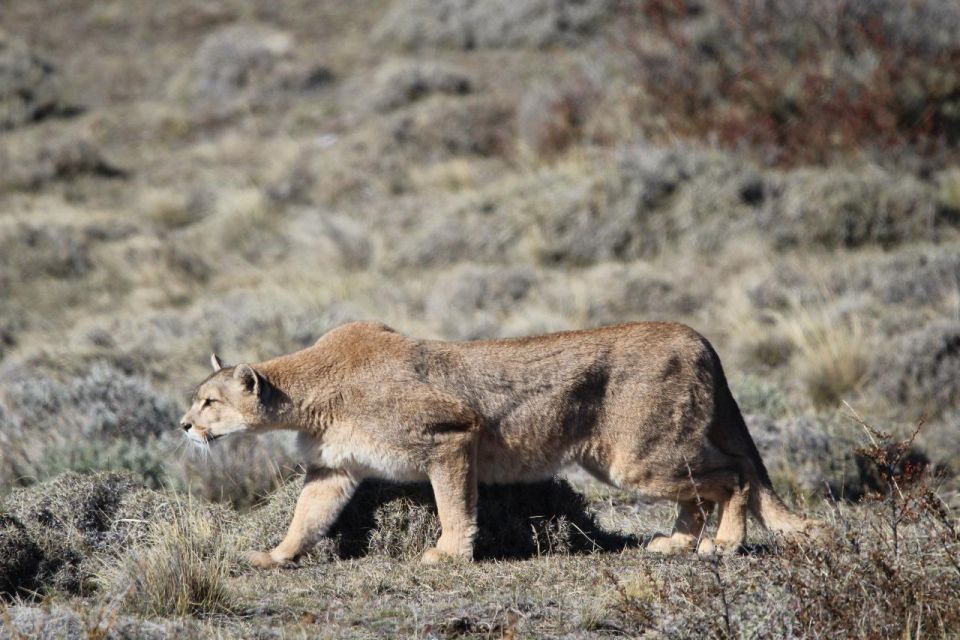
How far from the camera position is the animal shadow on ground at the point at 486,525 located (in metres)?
7.41

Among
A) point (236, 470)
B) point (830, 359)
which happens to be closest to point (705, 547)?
point (236, 470)

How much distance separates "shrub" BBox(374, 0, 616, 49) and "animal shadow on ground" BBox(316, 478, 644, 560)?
20736mm

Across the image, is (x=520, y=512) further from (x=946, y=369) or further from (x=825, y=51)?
(x=825, y=51)

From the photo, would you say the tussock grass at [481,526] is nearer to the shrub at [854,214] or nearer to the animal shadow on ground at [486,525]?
the animal shadow on ground at [486,525]

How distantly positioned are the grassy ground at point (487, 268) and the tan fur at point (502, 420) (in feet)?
1.31

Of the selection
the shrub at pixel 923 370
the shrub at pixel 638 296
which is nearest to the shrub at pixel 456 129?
the shrub at pixel 638 296

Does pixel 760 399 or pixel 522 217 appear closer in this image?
pixel 760 399

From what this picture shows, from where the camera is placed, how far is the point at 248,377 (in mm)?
7258

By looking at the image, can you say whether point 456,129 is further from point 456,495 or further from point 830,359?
point 456,495

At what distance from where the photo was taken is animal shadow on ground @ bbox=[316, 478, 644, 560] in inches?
292

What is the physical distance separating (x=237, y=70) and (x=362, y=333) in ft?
74.0

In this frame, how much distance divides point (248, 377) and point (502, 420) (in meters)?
1.60

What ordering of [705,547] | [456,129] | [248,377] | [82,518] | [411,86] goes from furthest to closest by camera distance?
[411,86] < [456,129] < [82,518] < [248,377] < [705,547]

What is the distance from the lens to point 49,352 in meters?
14.3
